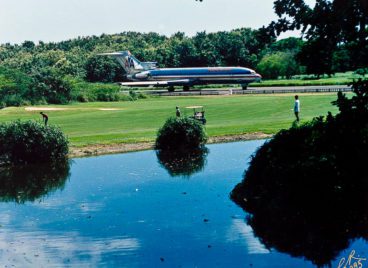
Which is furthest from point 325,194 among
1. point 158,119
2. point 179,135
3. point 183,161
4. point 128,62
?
point 128,62

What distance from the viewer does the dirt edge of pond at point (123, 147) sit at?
33.8 m

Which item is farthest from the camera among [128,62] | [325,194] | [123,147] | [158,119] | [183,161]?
[128,62]

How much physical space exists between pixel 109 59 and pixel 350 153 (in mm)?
110456

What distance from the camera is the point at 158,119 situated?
48.2 meters

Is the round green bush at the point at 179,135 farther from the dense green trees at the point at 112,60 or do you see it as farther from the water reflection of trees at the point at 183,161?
the dense green trees at the point at 112,60

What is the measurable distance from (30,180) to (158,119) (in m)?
22.0

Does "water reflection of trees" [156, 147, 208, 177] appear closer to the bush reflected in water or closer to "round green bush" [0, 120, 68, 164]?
"round green bush" [0, 120, 68, 164]

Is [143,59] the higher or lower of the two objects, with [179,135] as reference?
higher

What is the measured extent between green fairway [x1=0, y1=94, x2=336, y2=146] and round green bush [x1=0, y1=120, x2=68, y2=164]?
4.41 meters

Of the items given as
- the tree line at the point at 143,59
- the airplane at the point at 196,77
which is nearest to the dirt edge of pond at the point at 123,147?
the tree line at the point at 143,59

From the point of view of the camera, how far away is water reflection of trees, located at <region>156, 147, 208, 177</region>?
2761 centimetres

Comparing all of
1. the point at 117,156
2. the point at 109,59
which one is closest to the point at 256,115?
the point at 117,156

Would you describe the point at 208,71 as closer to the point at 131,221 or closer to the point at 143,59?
the point at 143,59
